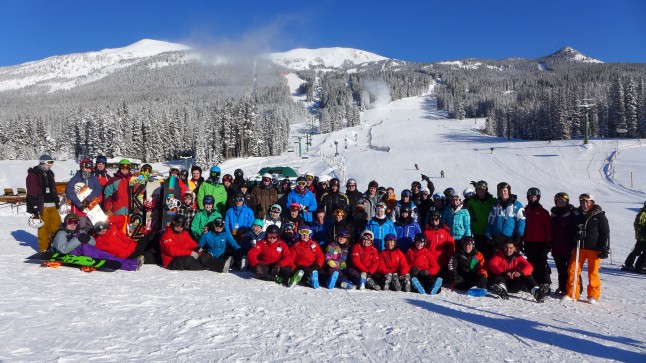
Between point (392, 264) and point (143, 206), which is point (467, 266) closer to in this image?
point (392, 264)

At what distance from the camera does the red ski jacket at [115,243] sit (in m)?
6.97

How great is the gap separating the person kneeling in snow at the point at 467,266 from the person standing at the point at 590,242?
1.24m

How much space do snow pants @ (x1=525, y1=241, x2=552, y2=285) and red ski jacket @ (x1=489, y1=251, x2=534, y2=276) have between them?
10.4 inches

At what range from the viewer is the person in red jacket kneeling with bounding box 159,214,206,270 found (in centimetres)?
707

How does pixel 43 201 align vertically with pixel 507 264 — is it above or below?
above

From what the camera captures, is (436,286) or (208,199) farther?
(208,199)

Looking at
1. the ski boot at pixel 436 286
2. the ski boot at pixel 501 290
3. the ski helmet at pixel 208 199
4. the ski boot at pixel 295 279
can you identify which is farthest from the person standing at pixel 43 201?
the ski boot at pixel 501 290

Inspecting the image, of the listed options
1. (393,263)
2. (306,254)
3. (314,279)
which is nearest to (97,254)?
(306,254)

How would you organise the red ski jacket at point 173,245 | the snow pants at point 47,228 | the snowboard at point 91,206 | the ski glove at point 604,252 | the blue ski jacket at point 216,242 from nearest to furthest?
the ski glove at point 604,252 < the red ski jacket at point 173,245 < the snowboard at point 91,206 < the blue ski jacket at point 216,242 < the snow pants at point 47,228

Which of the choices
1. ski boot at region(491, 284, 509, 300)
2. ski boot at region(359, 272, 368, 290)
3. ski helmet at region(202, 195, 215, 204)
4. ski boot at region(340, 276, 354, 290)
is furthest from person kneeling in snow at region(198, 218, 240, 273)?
ski boot at region(491, 284, 509, 300)

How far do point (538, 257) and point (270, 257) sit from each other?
435 centimetres

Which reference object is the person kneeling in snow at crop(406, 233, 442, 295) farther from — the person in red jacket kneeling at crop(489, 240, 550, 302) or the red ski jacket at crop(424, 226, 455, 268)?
the person in red jacket kneeling at crop(489, 240, 550, 302)

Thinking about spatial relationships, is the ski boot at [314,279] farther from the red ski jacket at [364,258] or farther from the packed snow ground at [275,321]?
the red ski jacket at [364,258]

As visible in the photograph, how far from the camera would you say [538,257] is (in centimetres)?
671
